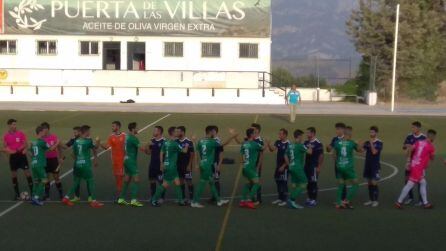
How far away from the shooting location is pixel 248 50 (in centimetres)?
5591

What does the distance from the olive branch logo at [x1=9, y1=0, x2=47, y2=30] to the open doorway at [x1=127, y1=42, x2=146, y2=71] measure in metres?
7.32

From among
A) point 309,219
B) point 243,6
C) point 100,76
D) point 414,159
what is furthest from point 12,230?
point 243,6

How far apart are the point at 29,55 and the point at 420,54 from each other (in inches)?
1207

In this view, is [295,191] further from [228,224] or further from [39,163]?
[39,163]

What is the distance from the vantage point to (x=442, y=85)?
53.8m

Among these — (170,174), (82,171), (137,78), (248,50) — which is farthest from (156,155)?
(248,50)

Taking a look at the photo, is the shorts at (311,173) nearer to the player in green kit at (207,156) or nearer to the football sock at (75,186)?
the player in green kit at (207,156)

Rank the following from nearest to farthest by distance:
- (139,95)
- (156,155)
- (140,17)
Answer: (156,155) < (139,95) < (140,17)

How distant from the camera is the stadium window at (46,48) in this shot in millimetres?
56812

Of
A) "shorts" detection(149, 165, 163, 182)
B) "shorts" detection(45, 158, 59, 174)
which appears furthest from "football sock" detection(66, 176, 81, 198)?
"shorts" detection(149, 165, 163, 182)

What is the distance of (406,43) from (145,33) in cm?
2021

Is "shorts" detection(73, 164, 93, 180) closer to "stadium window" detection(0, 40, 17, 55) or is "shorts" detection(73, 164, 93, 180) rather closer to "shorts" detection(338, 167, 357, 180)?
"shorts" detection(338, 167, 357, 180)

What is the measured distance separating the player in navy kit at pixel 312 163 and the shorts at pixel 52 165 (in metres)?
5.52

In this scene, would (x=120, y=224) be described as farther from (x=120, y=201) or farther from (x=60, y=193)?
(x=60, y=193)
